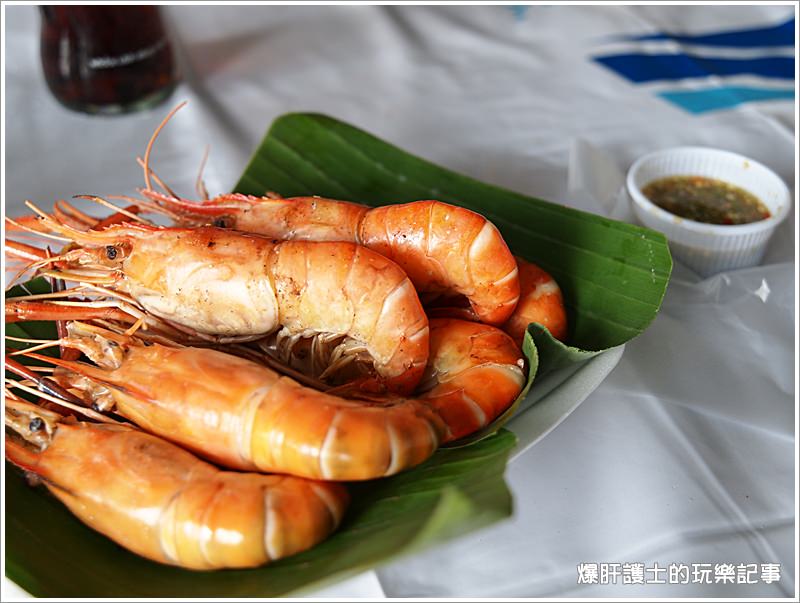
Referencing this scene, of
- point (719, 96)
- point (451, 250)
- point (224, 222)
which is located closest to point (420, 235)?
point (451, 250)

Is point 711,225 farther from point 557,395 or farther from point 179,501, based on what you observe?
point 179,501

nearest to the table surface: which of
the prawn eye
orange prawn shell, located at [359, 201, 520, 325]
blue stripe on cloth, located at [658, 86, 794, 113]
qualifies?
blue stripe on cloth, located at [658, 86, 794, 113]

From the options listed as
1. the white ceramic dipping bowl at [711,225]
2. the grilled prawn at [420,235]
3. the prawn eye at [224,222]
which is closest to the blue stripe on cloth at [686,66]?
the white ceramic dipping bowl at [711,225]

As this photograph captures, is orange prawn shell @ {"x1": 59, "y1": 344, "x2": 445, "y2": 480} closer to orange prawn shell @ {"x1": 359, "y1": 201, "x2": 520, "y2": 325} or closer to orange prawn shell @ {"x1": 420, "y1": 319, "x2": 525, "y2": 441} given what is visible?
orange prawn shell @ {"x1": 420, "y1": 319, "x2": 525, "y2": 441}

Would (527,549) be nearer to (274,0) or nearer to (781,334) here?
(781,334)

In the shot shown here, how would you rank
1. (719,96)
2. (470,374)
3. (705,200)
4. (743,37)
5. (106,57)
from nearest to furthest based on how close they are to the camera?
(470,374) < (705,200) < (106,57) < (719,96) < (743,37)

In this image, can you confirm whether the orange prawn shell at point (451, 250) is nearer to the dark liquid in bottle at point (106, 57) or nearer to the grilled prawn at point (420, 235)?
the grilled prawn at point (420, 235)

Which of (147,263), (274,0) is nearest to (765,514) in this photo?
(147,263)
